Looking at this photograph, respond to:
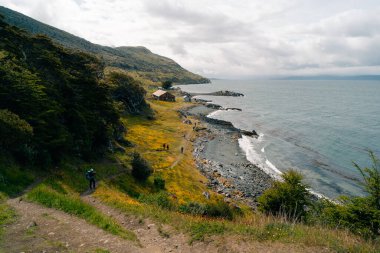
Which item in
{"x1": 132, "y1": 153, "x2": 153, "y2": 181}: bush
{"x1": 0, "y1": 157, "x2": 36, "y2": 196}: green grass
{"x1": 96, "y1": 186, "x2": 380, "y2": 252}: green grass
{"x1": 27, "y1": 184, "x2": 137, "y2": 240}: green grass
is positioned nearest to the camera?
{"x1": 96, "y1": 186, "x2": 380, "y2": 252}: green grass

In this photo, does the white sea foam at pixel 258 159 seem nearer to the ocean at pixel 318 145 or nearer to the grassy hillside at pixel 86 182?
the ocean at pixel 318 145

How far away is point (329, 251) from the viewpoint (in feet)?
40.0

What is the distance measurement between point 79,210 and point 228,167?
1870 inches

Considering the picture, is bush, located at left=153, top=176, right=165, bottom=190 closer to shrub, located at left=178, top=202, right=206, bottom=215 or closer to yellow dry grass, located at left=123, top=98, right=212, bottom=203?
yellow dry grass, located at left=123, top=98, right=212, bottom=203

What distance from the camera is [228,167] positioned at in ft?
206

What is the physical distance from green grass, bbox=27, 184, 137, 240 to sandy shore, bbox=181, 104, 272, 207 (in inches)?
1172

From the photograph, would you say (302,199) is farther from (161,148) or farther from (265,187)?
(161,148)

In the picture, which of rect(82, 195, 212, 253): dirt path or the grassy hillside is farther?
rect(82, 195, 212, 253): dirt path

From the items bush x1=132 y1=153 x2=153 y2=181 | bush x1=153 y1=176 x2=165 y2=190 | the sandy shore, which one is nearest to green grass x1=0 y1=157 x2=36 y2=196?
bush x1=132 y1=153 x2=153 y2=181

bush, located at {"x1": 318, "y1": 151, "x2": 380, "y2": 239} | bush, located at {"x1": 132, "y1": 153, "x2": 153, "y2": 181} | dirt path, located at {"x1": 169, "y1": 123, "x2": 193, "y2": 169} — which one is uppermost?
bush, located at {"x1": 318, "y1": 151, "x2": 380, "y2": 239}

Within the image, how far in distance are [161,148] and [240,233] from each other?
169 ft

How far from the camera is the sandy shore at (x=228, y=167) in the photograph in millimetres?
49031

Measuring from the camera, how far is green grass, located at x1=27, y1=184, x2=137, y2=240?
15.9 meters

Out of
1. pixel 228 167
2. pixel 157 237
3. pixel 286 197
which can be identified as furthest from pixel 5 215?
pixel 228 167
